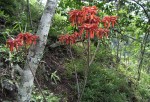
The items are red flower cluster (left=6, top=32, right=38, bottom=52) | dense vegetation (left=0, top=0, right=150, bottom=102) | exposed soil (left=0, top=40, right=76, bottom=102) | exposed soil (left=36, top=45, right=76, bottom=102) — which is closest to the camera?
red flower cluster (left=6, top=32, right=38, bottom=52)

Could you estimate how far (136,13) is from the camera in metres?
6.76

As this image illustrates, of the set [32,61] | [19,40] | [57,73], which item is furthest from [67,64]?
[19,40]

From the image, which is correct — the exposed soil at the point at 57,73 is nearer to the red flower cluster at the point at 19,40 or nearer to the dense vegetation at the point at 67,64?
the dense vegetation at the point at 67,64

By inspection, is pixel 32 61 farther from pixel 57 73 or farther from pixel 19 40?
pixel 57 73

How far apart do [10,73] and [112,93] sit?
2393mm

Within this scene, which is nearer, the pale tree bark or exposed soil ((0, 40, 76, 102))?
the pale tree bark

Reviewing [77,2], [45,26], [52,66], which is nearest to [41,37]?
[45,26]

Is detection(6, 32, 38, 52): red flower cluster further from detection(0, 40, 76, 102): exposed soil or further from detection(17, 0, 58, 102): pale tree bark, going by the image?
Result: detection(0, 40, 76, 102): exposed soil

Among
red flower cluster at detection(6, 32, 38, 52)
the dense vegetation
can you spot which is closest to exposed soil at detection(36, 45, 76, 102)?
the dense vegetation

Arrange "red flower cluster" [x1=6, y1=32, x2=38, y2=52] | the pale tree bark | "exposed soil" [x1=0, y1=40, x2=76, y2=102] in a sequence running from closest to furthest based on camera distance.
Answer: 1. "red flower cluster" [x1=6, y1=32, x2=38, y2=52]
2. the pale tree bark
3. "exposed soil" [x1=0, y1=40, x2=76, y2=102]

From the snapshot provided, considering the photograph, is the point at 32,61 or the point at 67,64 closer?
the point at 32,61

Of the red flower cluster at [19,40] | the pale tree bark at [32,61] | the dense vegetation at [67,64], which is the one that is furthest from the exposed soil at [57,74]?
the red flower cluster at [19,40]

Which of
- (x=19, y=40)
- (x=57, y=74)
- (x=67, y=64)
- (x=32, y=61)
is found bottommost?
(x=57, y=74)

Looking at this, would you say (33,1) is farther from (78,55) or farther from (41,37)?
(41,37)
